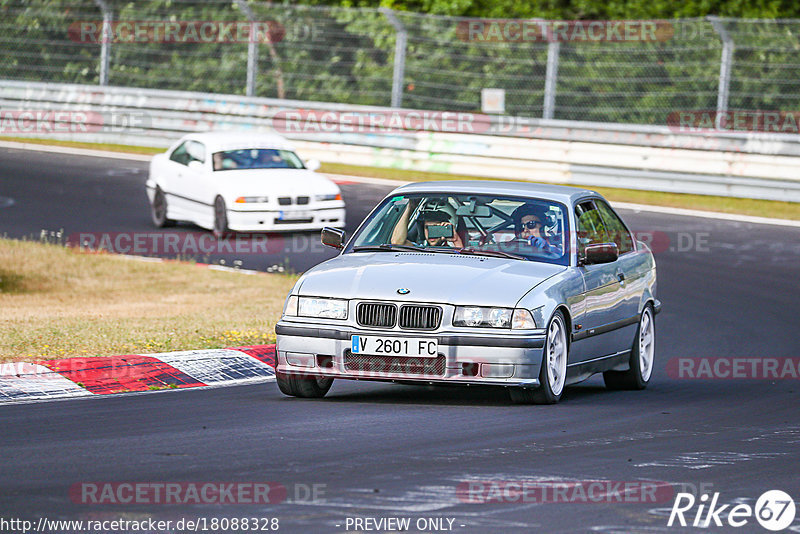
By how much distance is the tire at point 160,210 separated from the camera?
20.6 m

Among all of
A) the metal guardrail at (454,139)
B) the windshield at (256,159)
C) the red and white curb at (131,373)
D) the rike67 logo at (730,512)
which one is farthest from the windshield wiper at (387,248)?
the metal guardrail at (454,139)

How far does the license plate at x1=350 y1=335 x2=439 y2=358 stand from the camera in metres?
8.61

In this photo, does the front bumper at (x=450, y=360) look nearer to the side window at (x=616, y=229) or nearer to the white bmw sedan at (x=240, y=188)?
the side window at (x=616, y=229)

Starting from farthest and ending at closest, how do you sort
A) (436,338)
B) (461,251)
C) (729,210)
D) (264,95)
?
(264,95)
(729,210)
(461,251)
(436,338)

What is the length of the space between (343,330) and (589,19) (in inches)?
991

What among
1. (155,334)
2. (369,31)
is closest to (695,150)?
(369,31)

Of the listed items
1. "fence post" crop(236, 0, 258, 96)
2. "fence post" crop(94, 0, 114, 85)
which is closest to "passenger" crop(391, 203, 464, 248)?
"fence post" crop(236, 0, 258, 96)

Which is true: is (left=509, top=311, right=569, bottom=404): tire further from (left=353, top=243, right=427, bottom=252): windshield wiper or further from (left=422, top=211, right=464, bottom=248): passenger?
(left=353, top=243, right=427, bottom=252): windshield wiper

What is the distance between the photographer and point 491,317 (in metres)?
8.66

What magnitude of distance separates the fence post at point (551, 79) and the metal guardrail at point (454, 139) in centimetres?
33

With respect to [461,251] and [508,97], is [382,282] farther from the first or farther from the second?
[508,97]

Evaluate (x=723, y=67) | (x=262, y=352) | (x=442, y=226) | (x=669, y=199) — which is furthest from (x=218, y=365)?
(x=723, y=67)

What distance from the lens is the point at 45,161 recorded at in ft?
88.1

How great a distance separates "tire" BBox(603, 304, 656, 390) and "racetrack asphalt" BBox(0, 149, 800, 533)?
129mm
